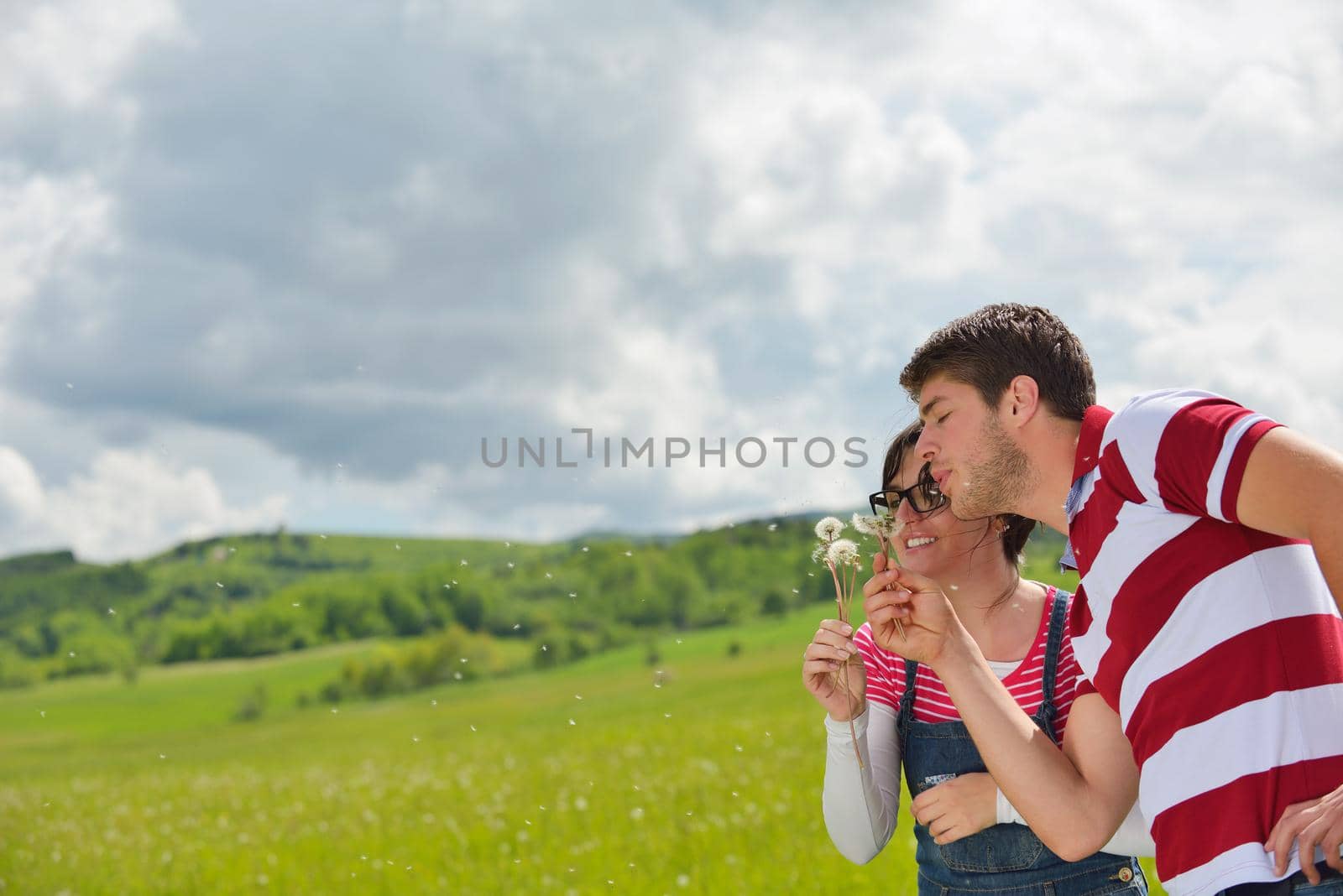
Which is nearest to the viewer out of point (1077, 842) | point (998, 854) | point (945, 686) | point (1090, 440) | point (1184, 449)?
point (1184, 449)

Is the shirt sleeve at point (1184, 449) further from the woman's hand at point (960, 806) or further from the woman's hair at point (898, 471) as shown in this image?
the woman's hand at point (960, 806)

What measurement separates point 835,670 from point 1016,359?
3.20 feet

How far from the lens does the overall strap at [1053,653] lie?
298cm

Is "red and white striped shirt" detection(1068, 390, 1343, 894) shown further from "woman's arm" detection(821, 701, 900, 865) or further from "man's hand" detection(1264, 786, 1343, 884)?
"woman's arm" detection(821, 701, 900, 865)

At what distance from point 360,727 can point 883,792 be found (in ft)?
123

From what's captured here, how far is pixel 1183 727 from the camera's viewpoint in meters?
2.17

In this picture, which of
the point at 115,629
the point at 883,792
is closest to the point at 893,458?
the point at 883,792

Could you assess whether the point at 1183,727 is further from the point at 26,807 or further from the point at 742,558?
the point at 742,558

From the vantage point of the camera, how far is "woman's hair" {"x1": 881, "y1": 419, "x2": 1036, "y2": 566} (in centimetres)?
321

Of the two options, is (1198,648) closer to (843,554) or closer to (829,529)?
(843,554)

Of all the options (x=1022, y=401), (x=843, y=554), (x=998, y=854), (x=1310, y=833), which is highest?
(x=1022, y=401)

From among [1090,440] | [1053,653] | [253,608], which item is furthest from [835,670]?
[253,608]

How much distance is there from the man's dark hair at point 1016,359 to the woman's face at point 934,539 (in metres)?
0.38

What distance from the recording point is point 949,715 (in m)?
3.17
